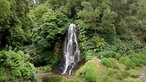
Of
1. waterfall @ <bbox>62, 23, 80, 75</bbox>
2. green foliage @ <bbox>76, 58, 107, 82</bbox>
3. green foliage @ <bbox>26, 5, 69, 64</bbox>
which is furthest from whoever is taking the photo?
green foliage @ <bbox>26, 5, 69, 64</bbox>

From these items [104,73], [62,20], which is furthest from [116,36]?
[104,73]

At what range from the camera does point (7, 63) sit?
12.9 meters

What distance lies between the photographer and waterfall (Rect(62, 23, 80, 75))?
70.2 feet

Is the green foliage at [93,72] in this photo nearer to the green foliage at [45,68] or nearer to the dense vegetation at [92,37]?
the dense vegetation at [92,37]

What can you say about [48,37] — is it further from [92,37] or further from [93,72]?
[93,72]

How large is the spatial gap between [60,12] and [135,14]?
7.81 metres

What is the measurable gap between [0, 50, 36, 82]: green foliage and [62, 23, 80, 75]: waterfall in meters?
7.87

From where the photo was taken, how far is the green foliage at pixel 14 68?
41.4 feet

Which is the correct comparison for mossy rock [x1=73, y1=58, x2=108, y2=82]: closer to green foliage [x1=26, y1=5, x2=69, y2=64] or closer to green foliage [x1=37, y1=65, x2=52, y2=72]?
green foliage [x1=37, y1=65, x2=52, y2=72]

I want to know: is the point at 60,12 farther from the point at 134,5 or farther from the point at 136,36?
the point at 136,36

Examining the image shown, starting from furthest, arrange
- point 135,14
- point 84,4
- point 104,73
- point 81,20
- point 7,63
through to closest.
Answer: point 135,14
point 81,20
point 84,4
point 104,73
point 7,63

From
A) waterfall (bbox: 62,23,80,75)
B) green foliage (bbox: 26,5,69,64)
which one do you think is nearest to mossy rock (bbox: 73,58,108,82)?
waterfall (bbox: 62,23,80,75)

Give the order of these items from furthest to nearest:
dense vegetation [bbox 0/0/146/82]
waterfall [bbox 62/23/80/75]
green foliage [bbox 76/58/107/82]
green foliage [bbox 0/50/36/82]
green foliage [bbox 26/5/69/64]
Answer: green foliage [bbox 26/5/69/64] → waterfall [bbox 62/23/80/75] → dense vegetation [bbox 0/0/146/82] → green foliage [bbox 76/58/107/82] → green foliage [bbox 0/50/36/82]

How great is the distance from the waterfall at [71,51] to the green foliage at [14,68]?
787 centimetres
